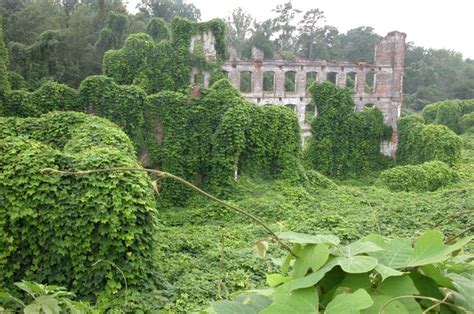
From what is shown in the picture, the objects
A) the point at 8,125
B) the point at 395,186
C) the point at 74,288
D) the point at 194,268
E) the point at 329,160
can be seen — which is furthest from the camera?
the point at 329,160

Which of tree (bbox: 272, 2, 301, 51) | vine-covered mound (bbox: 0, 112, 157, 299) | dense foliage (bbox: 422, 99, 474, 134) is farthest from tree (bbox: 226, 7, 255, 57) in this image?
vine-covered mound (bbox: 0, 112, 157, 299)

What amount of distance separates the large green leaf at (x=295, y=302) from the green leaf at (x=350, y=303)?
1.7 inches

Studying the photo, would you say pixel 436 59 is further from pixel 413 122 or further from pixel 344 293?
pixel 344 293

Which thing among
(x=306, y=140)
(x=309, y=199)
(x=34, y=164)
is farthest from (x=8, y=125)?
(x=306, y=140)

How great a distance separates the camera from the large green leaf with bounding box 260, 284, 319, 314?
3.26 feet

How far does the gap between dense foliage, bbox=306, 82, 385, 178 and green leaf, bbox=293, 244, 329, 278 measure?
17345mm

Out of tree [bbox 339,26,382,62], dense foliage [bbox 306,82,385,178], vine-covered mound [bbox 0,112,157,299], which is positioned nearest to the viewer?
vine-covered mound [bbox 0,112,157,299]

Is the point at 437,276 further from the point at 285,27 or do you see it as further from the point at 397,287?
the point at 285,27

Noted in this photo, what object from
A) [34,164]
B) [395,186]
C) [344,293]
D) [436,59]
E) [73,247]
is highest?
[436,59]

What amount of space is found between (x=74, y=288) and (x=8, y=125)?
4.92m

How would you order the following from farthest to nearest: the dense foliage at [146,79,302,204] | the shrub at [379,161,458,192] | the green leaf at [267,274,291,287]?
the shrub at [379,161,458,192], the dense foliage at [146,79,302,204], the green leaf at [267,274,291,287]

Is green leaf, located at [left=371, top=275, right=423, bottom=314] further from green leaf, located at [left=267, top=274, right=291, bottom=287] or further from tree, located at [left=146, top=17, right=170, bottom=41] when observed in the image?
tree, located at [left=146, top=17, right=170, bottom=41]

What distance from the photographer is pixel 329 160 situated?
60.2 feet

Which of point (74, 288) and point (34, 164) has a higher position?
point (34, 164)
